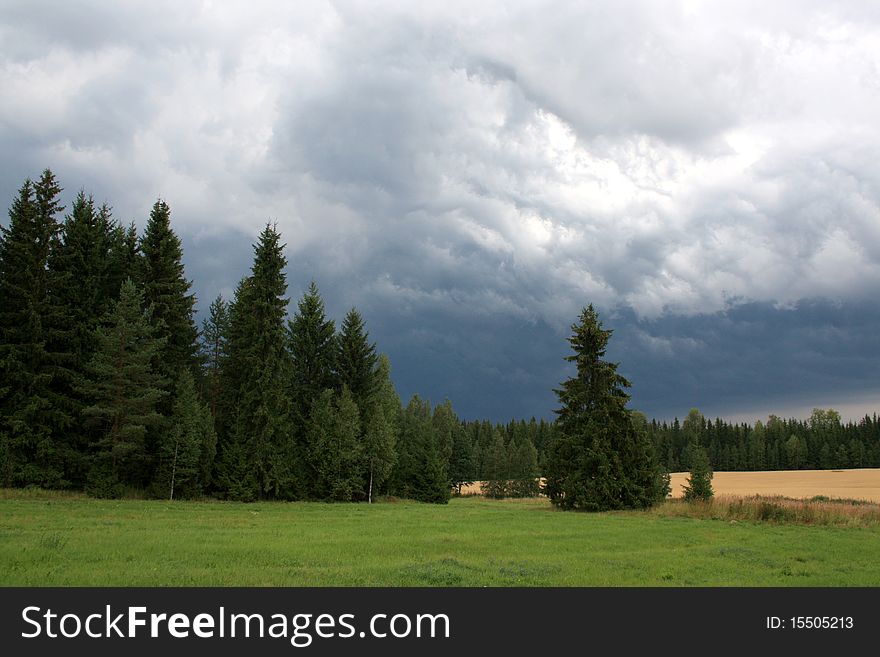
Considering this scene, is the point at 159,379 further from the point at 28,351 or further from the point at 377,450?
the point at 377,450

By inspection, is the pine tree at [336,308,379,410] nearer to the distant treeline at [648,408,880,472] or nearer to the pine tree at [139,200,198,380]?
the pine tree at [139,200,198,380]

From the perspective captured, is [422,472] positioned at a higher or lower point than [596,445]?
lower

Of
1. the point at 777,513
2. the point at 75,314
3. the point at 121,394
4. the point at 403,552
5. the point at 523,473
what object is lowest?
the point at 523,473

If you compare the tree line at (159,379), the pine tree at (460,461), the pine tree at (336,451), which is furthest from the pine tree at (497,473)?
the pine tree at (336,451)

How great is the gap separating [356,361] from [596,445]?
27135 mm

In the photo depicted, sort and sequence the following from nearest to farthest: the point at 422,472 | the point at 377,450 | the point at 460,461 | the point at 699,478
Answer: the point at 699,478, the point at 377,450, the point at 422,472, the point at 460,461

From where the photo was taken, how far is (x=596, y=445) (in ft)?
153

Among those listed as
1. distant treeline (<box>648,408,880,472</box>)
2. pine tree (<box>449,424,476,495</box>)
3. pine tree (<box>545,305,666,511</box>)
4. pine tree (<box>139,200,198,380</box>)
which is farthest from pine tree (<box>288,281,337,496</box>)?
distant treeline (<box>648,408,880,472</box>)

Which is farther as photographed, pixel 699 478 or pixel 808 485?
pixel 808 485

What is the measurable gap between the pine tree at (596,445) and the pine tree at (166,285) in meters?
32.8

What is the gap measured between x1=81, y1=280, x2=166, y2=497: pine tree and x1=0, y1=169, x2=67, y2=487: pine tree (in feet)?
9.19

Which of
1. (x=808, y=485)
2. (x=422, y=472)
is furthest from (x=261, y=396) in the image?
(x=808, y=485)

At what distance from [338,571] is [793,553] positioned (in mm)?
16616
